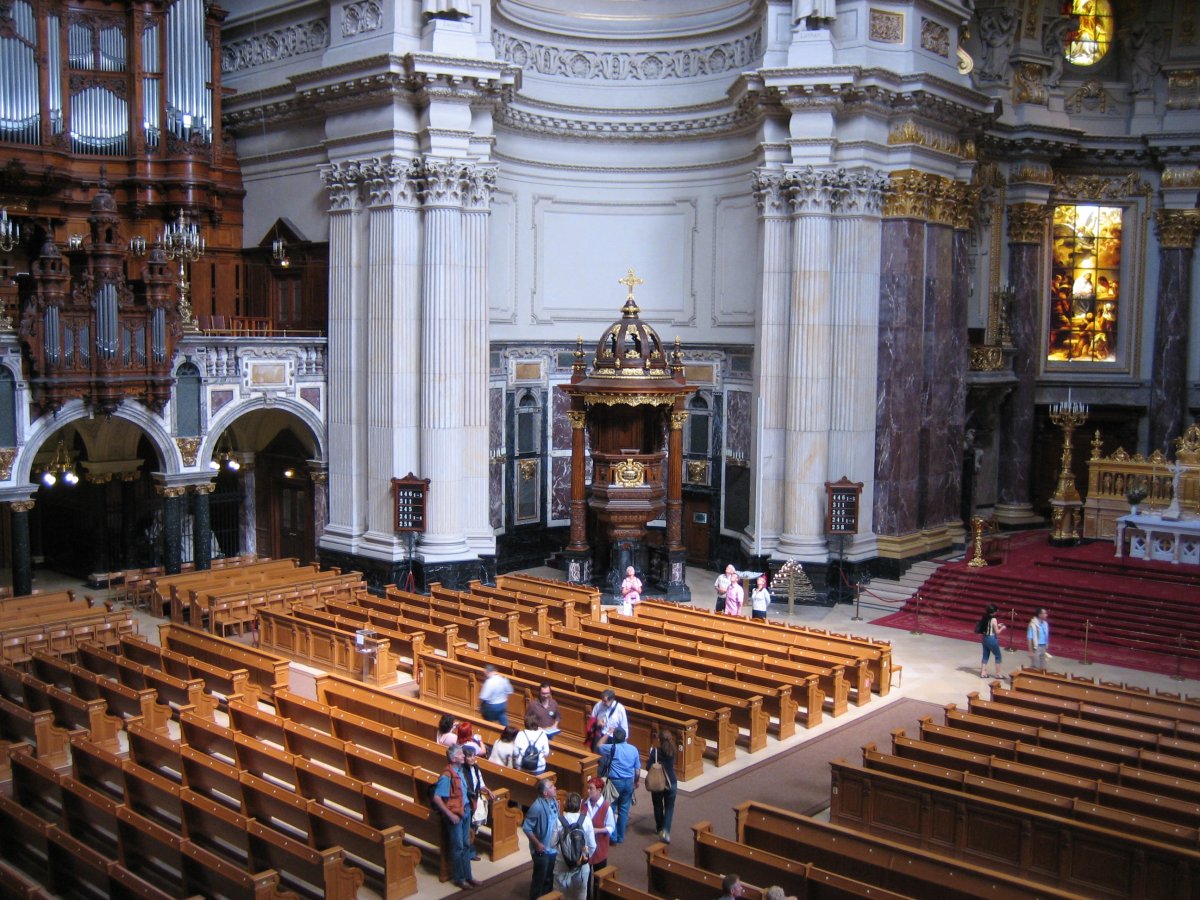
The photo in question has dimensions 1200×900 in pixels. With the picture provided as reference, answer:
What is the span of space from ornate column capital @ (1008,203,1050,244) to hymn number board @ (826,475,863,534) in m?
10.7

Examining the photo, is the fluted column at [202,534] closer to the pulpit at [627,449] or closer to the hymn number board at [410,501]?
the hymn number board at [410,501]

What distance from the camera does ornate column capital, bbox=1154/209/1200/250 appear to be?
32.0 meters

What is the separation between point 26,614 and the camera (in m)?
21.2

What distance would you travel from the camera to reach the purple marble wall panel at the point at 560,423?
1218 inches

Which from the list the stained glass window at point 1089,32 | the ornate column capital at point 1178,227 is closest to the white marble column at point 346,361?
the stained glass window at point 1089,32

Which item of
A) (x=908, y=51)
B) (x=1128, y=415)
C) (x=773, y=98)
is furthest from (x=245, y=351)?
(x=1128, y=415)

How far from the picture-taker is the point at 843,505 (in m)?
26.5

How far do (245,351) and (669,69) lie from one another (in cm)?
1309

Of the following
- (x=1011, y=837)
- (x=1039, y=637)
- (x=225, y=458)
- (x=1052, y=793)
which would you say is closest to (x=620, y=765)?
(x=1011, y=837)

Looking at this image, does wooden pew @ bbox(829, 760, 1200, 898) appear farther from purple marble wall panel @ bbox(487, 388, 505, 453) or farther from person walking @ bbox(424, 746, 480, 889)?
purple marble wall panel @ bbox(487, 388, 505, 453)

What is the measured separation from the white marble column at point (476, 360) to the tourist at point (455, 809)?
575 inches

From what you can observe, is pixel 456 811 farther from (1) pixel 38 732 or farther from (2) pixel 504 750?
(1) pixel 38 732

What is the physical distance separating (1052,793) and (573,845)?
5.98m

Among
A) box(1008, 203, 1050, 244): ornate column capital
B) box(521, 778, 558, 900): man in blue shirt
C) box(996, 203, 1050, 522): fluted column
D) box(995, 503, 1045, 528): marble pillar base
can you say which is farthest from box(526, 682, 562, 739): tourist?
box(1008, 203, 1050, 244): ornate column capital
